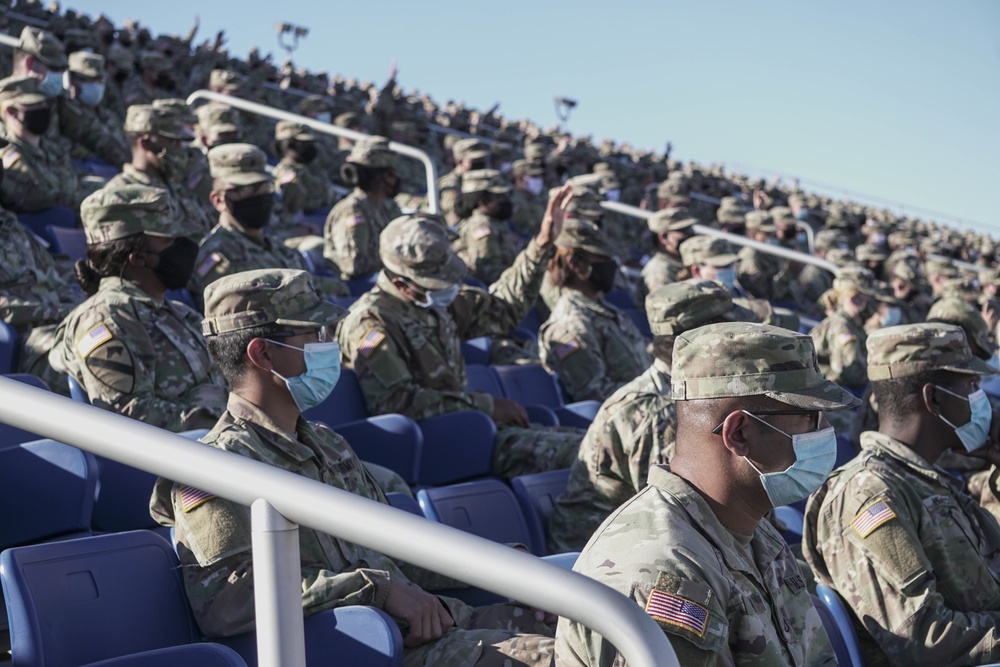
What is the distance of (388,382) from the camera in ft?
14.7

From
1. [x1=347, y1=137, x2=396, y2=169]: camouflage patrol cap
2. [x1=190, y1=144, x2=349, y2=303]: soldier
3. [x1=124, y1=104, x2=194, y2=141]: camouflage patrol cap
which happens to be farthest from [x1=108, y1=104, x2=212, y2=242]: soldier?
[x1=347, y1=137, x2=396, y2=169]: camouflage patrol cap

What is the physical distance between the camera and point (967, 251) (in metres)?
19.0

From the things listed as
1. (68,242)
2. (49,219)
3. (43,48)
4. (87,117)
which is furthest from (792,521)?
(87,117)

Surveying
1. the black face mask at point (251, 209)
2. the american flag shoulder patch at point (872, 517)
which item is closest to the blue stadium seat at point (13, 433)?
the american flag shoulder patch at point (872, 517)

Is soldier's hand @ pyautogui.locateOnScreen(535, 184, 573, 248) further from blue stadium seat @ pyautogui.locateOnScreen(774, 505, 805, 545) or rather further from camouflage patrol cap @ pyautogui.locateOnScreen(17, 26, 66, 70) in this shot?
camouflage patrol cap @ pyautogui.locateOnScreen(17, 26, 66, 70)

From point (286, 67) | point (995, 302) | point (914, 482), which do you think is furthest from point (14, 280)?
point (286, 67)

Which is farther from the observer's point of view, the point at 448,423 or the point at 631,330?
the point at 631,330

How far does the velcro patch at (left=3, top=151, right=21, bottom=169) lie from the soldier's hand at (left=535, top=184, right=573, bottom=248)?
10.1 feet

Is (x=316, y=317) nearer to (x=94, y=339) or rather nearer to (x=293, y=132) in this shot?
(x=94, y=339)

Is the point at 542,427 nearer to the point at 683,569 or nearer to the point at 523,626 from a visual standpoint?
the point at 523,626

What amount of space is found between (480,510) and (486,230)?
4852 mm

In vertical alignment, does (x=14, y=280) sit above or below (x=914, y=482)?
below

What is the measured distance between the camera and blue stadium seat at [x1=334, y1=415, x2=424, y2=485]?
12.5ft

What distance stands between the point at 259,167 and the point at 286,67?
14037 millimetres
